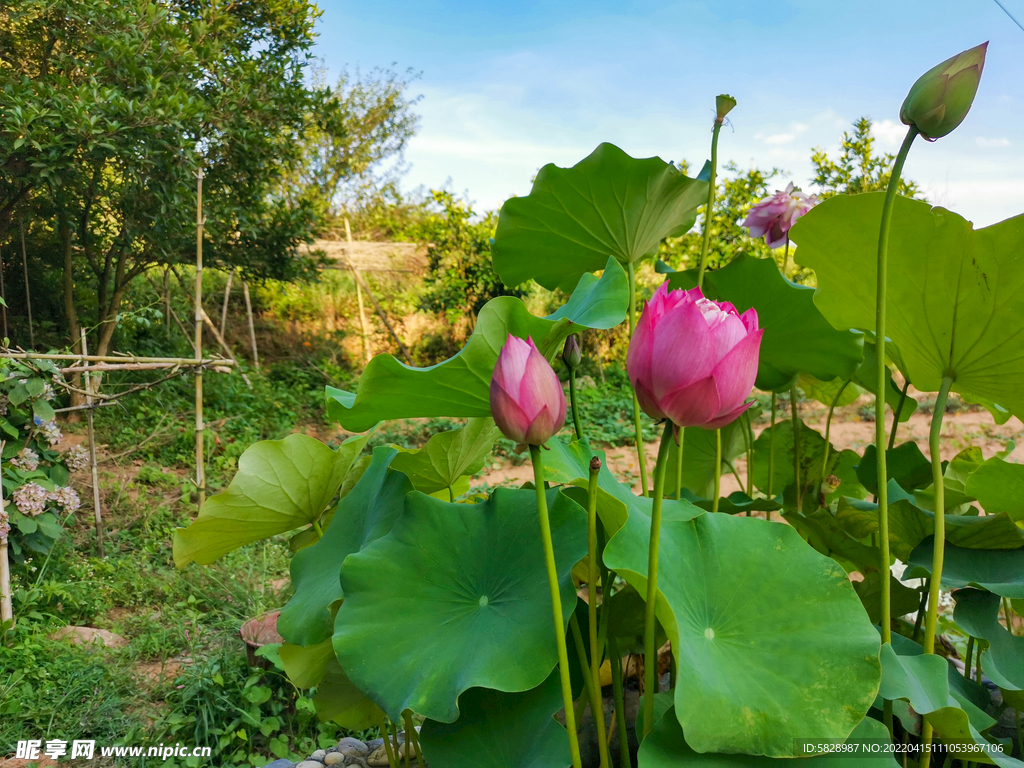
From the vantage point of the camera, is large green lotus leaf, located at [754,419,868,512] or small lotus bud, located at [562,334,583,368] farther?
large green lotus leaf, located at [754,419,868,512]

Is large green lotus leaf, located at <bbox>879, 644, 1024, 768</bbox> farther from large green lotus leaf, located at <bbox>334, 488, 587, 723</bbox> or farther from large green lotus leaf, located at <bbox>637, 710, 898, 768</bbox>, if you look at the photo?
large green lotus leaf, located at <bbox>334, 488, 587, 723</bbox>

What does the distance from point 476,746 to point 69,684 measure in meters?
1.99

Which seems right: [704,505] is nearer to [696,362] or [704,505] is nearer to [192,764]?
[696,362]

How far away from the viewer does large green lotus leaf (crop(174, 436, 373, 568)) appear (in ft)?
2.73

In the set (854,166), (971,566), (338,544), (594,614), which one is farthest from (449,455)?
(854,166)

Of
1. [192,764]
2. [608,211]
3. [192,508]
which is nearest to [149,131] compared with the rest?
[192,508]

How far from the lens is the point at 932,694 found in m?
0.56

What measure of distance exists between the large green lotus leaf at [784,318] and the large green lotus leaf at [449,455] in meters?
0.34

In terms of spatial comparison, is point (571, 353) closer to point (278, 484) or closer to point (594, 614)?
point (594, 614)

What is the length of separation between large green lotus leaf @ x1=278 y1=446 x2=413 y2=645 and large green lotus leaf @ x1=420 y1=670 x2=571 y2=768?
0.17 m

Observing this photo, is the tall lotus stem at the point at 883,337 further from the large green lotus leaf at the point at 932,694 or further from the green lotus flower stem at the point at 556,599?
the green lotus flower stem at the point at 556,599

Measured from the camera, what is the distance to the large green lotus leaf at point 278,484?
833 mm

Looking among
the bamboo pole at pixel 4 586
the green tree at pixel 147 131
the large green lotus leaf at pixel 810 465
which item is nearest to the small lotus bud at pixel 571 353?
the large green lotus leaf at pixel 810 465

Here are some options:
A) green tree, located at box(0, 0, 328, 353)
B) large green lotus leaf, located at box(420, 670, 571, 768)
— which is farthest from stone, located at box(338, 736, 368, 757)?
green tree, located at box(0, 0, 328, 353)
